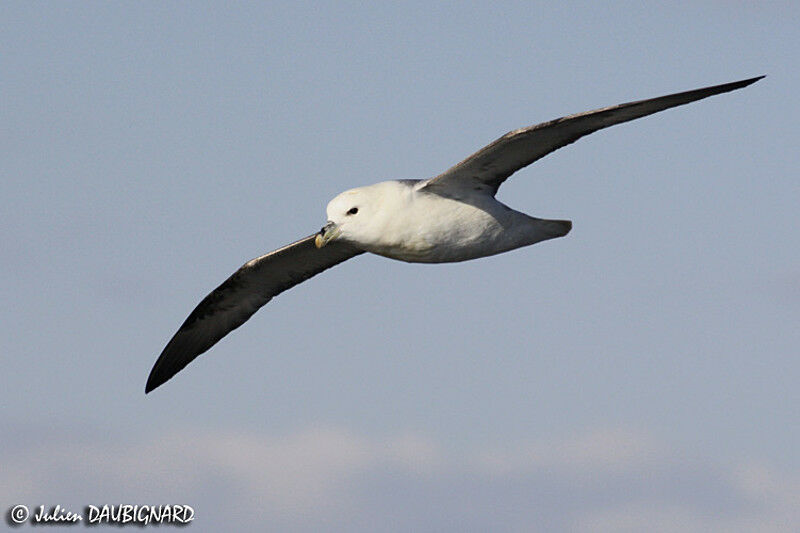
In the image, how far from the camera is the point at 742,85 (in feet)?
38.5

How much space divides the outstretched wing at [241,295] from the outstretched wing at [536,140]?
270cm

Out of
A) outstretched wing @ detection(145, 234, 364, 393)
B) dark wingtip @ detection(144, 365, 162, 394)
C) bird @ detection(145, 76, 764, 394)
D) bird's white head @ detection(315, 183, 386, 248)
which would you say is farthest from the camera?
dark wingtip @ detection(144, 365, 162, 394)

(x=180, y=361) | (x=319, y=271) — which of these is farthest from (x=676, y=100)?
(x=180, y=361)

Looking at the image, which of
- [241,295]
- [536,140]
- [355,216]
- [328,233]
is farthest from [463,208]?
[241,295]

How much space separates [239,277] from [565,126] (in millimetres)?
5191

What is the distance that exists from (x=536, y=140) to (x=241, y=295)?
5.18 meters

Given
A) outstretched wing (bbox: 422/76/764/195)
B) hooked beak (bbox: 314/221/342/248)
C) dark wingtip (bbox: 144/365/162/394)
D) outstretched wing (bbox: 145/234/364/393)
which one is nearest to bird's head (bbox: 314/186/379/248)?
hooked beak (bbox: 314/221/342/248)

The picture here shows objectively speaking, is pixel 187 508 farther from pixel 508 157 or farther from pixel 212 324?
pixel 508 157

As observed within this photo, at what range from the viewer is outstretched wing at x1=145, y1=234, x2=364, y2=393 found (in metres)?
15.9

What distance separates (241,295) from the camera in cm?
1659

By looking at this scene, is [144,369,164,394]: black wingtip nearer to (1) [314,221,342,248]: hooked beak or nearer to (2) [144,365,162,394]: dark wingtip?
(2) [144,365,162,394]: dark wingtip

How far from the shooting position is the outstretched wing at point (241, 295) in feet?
52.0

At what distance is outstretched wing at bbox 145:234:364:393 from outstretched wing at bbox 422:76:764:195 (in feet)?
8.87

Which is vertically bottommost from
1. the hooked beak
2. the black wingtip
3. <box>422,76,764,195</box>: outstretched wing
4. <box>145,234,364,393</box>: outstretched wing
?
the hooked beak
